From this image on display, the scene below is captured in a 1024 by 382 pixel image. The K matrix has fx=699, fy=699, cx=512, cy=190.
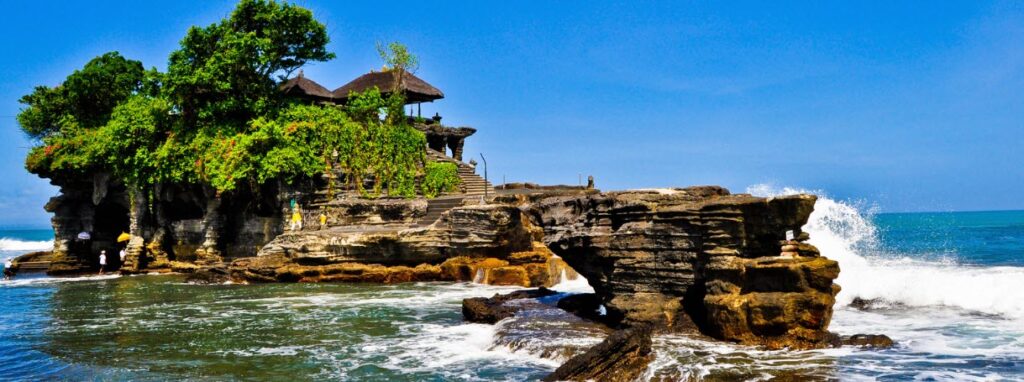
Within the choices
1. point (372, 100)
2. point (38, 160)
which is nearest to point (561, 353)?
point (372, 100)

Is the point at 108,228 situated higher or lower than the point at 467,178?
lower

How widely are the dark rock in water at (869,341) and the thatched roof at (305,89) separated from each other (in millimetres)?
30773

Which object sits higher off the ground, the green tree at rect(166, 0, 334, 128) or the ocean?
the green tree at rect(166, 0, 334, 128)

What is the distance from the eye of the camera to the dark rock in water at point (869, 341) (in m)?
10.4

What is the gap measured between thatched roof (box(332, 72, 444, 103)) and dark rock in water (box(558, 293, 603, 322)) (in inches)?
951

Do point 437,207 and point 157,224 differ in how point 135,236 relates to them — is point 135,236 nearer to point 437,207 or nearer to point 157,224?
point 157,224

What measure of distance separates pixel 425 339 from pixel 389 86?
1035 inches

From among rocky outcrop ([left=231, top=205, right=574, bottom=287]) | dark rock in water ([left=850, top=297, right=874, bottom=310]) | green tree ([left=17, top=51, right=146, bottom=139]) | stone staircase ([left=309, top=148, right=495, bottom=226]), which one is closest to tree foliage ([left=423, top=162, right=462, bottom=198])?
stone staircase ([left=309, top=148, right=495, bottom=226])

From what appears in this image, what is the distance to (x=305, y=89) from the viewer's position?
120ft

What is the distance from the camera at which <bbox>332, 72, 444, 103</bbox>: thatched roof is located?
37188 mm

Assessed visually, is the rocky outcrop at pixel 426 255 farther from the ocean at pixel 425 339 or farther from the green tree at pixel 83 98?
the green tree at pixel 83 98

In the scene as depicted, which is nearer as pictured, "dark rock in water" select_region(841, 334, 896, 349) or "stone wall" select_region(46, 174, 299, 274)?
"dark rock in water" select_region(841, 334, 896, 349)

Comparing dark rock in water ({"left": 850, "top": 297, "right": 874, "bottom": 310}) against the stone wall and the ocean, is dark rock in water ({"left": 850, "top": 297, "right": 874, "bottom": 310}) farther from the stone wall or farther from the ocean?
the stone wall

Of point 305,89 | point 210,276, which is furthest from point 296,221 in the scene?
point 305,89
